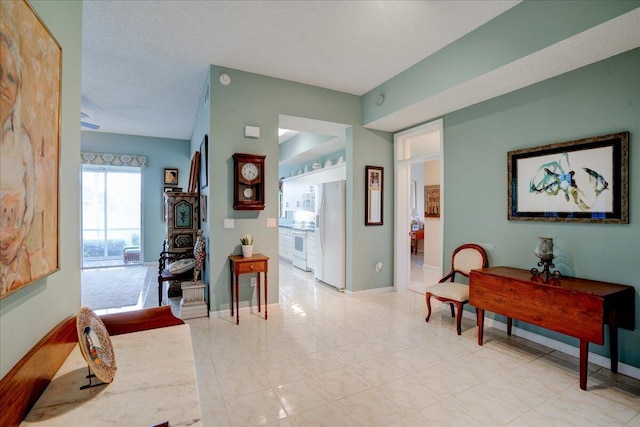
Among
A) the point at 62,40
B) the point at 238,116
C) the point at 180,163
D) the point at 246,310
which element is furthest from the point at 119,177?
the point at 62,40

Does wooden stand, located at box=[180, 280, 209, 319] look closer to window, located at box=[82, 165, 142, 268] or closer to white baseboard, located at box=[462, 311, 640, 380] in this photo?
white baseboard, located at box=[462, 311, 640, 380]

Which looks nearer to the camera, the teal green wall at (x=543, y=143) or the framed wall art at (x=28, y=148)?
the framed wall art at (x=28, y=148)

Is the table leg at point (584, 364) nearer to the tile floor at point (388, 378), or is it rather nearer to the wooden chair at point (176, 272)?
the tile floor at point (388, 378)

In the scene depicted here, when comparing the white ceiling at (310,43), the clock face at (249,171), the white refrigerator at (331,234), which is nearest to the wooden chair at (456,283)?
the white refrigerator at (331,234)

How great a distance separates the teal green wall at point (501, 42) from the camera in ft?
7.02

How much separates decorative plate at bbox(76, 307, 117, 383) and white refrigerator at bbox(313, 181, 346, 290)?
3672 millimetres

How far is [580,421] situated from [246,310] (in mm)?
3130

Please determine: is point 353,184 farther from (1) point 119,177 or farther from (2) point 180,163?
(1) point 119,177

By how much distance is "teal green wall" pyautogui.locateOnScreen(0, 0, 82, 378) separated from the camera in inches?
37.8

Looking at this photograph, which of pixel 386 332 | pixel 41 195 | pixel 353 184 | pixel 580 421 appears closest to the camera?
pixel 41 195

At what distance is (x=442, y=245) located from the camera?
3.96 m

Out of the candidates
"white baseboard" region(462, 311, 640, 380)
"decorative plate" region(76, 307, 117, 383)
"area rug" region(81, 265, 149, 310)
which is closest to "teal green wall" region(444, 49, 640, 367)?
"white baseboard" region(462, 311, 640, 380)

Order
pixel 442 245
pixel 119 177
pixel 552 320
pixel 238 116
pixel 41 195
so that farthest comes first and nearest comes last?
1. pixel 119 177
2. pixel 442 245
3. pixel 238 116
4. pixel 552 320
5. pixel 41 195

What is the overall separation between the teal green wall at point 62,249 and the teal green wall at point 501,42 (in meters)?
3.04
